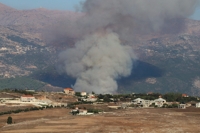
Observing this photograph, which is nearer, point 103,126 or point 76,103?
point 103,126

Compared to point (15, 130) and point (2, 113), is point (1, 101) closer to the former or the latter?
point (2, 113)

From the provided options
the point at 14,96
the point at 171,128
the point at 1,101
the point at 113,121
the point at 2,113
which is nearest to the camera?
the point at 171,128

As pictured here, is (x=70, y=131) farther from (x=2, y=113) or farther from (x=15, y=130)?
(x=2, y=113)

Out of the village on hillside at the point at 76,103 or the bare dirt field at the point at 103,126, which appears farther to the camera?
the village on hillside at the point at 76,103

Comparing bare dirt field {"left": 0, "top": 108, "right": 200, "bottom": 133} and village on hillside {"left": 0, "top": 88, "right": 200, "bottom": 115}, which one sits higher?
village on hillside {"left": 0, "top": 88, "right": 200, "bottom": 115}

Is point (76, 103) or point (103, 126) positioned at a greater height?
point (76, 103)

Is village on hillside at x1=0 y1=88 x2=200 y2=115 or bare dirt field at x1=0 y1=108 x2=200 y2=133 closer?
bare dirt field at x1=0 y1=108 x2=200 y2=133

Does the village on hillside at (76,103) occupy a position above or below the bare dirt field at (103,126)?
above

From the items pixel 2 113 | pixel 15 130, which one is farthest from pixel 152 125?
pixel 2 113

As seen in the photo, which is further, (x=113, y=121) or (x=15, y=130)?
(x=113, y=121)

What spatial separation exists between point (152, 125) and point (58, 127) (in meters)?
19.8

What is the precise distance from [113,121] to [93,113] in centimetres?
2895

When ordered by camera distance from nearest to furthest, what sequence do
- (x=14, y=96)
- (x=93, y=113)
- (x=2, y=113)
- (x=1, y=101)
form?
1. (x=2, y=113)
2. (x=93, y=113)
3. (x=1, y=101)
4. (x=14, y=96)

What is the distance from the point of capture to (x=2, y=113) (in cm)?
12544
